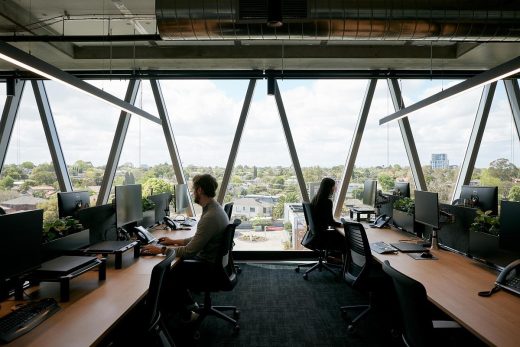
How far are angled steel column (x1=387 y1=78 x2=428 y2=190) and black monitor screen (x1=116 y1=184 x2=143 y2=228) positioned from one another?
455cm

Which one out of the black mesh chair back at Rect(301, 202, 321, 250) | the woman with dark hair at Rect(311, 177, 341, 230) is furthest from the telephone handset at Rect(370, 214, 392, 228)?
the black mesh chair back at Rect(301, 202, 321, 250)

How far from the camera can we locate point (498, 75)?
238 cm

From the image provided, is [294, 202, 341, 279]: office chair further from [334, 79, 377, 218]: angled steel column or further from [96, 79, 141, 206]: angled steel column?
[96, 79, 141, 206]: angled steel column

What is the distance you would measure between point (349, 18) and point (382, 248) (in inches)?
84.9

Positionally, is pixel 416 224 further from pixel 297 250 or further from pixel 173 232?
pixel 173 232

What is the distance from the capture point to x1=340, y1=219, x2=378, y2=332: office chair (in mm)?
2604

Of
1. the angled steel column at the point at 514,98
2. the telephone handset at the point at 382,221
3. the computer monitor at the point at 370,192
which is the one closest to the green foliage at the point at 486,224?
the telephone handset at the point at 382,221

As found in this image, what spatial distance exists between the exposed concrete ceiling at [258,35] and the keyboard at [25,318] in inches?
93.9

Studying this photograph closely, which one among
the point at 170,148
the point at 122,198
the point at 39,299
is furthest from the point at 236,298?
the point at 170,148

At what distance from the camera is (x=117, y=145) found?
211 inches

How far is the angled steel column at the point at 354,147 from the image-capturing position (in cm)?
518

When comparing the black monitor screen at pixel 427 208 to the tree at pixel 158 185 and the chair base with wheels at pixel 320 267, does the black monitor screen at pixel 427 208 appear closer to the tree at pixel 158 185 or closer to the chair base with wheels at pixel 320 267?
the chair base with wheels at pixel 320 267

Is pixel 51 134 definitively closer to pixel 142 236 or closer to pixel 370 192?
pixel 142 236

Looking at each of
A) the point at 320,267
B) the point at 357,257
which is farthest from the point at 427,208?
the point at 320,267
